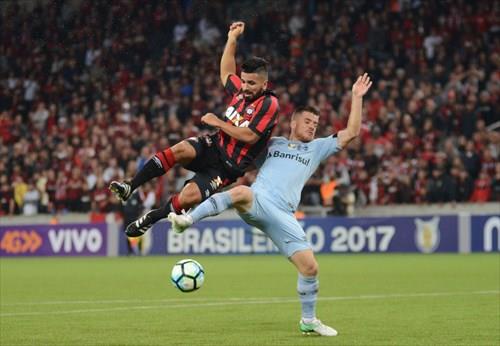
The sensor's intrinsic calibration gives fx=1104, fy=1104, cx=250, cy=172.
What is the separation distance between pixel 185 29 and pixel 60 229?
29.1 feet

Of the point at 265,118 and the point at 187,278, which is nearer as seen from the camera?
the point at 187,278

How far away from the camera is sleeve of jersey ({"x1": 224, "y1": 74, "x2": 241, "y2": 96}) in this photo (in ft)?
35.5

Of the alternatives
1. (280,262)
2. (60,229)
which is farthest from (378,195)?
(60,229)

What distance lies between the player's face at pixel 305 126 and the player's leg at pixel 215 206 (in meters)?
0.80

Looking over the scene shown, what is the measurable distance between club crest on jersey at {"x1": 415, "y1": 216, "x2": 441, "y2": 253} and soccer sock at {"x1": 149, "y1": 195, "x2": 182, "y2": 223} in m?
16.0

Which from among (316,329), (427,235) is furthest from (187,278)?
(427,235)

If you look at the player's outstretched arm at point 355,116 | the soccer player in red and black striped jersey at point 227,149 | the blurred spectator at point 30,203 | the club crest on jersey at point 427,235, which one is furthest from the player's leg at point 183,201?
the blurred spectator at point 30,203

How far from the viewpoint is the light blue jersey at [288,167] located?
9734 millimetres

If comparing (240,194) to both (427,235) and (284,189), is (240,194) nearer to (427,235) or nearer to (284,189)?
(284,189)

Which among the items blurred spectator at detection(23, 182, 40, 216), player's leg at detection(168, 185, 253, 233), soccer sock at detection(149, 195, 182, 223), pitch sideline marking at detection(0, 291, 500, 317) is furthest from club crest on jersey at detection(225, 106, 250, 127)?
blurred spectator at detection(23, 182, 40, 216)

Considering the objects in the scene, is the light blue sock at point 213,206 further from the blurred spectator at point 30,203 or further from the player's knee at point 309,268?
the blurred spectator at point 30,203

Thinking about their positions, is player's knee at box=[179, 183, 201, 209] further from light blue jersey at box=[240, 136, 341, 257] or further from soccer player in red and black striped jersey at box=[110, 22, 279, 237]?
light blue jersey at box=[240, 136, 341, 257]

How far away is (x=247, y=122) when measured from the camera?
10.3m

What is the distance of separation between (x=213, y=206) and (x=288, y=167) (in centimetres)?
99
